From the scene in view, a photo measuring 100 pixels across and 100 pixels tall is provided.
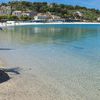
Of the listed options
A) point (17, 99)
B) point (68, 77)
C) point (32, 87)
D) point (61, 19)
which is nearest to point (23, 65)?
point (68, 77)

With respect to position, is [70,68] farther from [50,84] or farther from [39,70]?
[50,84]

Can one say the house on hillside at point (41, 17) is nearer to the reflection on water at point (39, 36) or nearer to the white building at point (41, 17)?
the white building at point (41, 17)

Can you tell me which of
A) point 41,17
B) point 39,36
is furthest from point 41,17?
point 39,36

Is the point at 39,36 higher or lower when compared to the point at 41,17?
higher

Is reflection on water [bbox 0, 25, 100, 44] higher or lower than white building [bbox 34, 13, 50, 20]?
higher

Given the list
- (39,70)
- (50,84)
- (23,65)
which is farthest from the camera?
(23,65)

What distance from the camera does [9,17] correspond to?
132125 mm

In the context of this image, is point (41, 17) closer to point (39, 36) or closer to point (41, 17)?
point (41, 17)

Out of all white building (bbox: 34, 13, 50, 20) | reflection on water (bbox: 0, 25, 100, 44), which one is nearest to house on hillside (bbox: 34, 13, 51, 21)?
white building (bbox: 34, 13, 50, 20)

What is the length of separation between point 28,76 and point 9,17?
405 ft

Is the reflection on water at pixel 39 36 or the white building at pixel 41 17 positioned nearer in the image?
the reflection on water at pixel 39 36

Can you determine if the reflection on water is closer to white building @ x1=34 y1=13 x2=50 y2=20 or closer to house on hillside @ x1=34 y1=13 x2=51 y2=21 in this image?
house on hillside @ x1=34 y1=13 x2=51 y2=21

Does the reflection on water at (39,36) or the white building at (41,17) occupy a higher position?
the reflection on water at (39,36)

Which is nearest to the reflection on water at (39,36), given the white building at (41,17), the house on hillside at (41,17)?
the house on hillside at (41,17)
